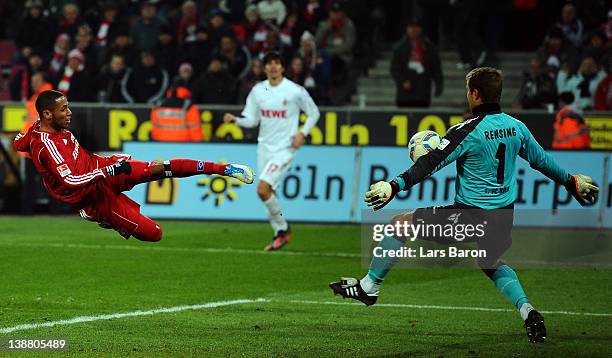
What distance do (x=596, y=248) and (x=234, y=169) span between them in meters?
7.46

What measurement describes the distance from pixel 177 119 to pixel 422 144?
1242 centimetres

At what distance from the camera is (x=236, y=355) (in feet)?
29.5

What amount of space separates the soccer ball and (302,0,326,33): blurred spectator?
→ 1497 centimetres

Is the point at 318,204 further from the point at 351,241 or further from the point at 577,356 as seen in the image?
the point at 577,356

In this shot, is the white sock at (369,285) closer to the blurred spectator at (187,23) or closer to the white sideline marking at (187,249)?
the white sideline marking at (187,249)

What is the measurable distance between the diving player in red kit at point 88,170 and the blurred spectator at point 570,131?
404 inches

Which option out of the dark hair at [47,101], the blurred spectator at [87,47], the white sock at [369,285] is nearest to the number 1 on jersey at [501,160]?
the white sock at [369,285]

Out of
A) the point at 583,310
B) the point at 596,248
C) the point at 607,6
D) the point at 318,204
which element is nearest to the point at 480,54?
the point at 607,6

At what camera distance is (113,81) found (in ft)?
79.3

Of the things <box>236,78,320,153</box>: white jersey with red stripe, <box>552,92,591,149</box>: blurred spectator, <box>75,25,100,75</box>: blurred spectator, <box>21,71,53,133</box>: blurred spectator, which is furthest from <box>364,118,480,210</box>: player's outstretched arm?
<box>75,25,100,75</box>: blurred spectator

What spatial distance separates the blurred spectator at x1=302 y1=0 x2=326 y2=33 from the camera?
24703 millimetres

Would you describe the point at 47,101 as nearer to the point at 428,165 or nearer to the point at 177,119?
the point at 428,165

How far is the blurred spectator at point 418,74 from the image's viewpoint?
22578 mm

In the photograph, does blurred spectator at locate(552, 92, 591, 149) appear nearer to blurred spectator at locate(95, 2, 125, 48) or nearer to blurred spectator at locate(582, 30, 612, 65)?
blurred spectator at locate(582, 30, 612, 65)
